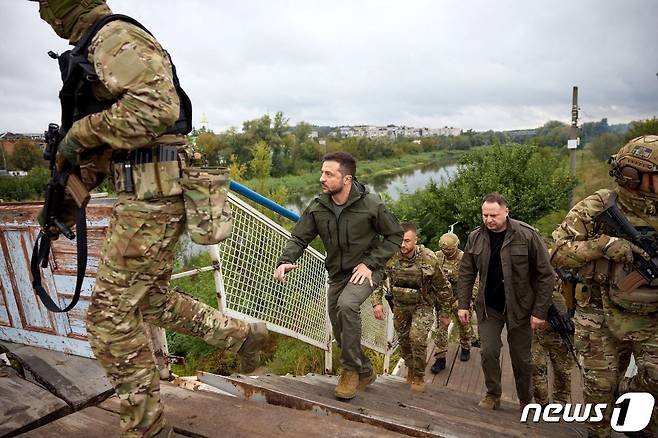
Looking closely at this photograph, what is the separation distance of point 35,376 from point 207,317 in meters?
1.03

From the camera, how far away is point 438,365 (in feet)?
17.2

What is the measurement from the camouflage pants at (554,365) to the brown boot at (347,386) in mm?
1934

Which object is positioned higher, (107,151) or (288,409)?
(107,151)

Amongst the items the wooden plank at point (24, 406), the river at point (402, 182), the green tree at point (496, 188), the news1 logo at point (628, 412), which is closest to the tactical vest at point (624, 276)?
the news1 logo at point (628, 412)

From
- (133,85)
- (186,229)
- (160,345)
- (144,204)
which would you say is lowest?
(160,345)

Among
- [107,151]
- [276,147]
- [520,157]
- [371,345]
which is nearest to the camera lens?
[107,151]

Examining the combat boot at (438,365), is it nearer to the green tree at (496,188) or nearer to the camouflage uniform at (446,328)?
the camouflage uniform at (446,328)

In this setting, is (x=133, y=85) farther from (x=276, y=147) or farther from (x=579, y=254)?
(x=276, y=147)

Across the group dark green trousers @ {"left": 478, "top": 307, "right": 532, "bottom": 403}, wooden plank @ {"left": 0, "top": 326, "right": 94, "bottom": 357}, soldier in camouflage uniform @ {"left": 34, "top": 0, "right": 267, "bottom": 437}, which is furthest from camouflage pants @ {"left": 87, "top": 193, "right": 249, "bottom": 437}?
dark green trousers @ {"left": 478, "top": 307, "right": 532, "bottom": 403}

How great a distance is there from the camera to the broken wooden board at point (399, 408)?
2010 millimetres

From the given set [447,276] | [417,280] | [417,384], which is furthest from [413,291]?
[447,276]

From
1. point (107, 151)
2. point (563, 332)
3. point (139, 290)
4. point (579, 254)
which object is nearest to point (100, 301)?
Result: point (139, 290)

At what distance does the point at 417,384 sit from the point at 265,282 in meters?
1.76

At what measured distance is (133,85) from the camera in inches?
62.0
